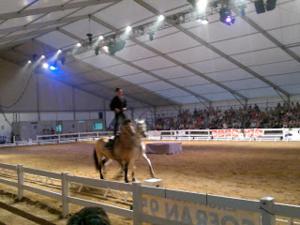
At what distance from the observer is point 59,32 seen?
26.1m

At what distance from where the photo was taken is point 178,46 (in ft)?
79.0

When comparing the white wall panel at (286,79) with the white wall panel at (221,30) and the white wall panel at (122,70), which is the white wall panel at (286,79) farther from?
the white wall panel at (122,70)

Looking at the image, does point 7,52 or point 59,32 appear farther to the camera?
point 7,52

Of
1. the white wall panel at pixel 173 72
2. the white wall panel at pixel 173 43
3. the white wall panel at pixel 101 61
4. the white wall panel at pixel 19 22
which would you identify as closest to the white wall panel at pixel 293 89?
the white wall panel at pixel 173 72

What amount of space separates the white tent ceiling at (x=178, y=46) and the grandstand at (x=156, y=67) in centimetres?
7

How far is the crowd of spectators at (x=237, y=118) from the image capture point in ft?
88.1

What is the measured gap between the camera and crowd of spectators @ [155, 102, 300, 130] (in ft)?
88.1

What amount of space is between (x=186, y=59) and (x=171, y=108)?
13.1 metres

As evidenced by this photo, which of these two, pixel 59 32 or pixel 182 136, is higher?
pixel 59 32

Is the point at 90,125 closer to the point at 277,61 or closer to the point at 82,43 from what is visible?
the point at 82,43

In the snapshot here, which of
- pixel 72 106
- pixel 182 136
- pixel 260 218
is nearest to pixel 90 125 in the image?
pixel 72 106

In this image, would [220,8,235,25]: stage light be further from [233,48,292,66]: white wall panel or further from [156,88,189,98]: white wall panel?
[156,88,189,98]: white wall panel

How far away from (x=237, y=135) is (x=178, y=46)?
8.44m

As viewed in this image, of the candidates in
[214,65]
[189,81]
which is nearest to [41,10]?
[214,65]
